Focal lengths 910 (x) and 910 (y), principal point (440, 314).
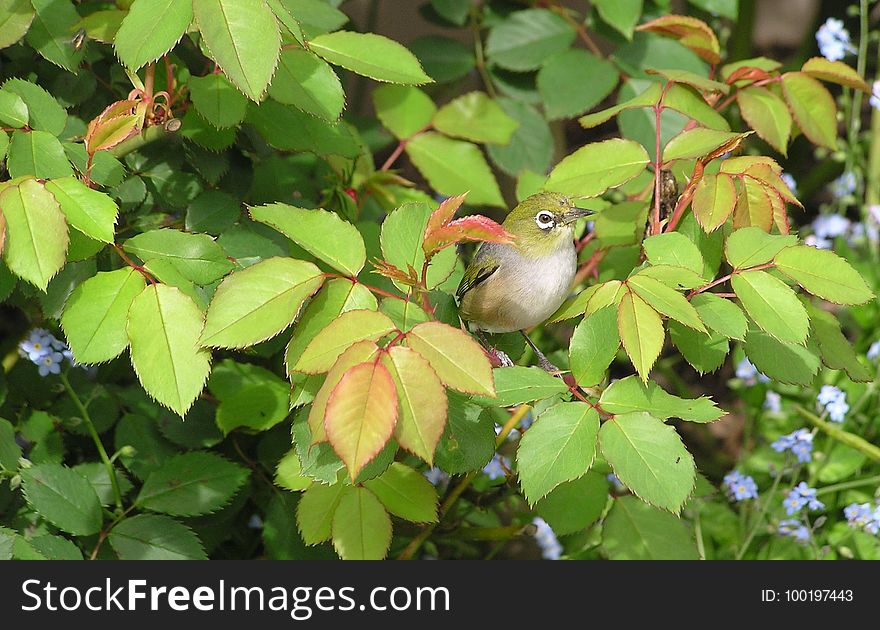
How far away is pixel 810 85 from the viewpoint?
5.79 ft

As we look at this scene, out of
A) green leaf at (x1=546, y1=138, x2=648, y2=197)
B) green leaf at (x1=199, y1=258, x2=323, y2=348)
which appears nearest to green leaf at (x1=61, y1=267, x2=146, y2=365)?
green leaf at (x1=199, y1=258, x2=323, y2=348)

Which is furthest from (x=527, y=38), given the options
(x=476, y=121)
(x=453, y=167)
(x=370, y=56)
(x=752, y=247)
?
(x=752, y=247)

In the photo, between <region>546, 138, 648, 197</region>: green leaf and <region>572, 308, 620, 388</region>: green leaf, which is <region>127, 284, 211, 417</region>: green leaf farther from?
<region>546, 138, 648, 197</region>: green leaf

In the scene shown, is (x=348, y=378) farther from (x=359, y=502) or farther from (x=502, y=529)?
(x=502, y=529)

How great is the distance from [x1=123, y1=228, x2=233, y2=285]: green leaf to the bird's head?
26.4 inches

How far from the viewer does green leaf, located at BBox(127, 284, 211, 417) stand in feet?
4.05

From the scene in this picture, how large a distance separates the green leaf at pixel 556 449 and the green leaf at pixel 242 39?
0.60m

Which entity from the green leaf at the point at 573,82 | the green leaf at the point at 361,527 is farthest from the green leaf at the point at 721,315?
the green leaf at the point at 573,82

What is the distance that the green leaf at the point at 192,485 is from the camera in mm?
1678

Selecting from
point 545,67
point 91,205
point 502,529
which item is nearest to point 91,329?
point 91,205

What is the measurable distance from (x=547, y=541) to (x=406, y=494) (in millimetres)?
1055

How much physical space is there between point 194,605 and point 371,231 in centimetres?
80

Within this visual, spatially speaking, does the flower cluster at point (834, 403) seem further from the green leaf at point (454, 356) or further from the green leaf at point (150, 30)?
the green leaf at point (150, 30)

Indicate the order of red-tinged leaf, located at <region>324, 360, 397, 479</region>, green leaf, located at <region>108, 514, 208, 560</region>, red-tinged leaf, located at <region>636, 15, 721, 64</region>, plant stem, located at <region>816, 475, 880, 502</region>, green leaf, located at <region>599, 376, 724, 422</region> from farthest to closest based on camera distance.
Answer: plant stem, located at <region>816, 475, 880, 502</region>, red-tinged leaf, located at <region>636, 15, 721, 64</region>, green leaf, located at <region>108, 514, 208, 560</region>, green leaf, located at <region>599, 376, 724, 422</region>, red-tinged leaf, located at <region>324, 360, 397, 479</region>
